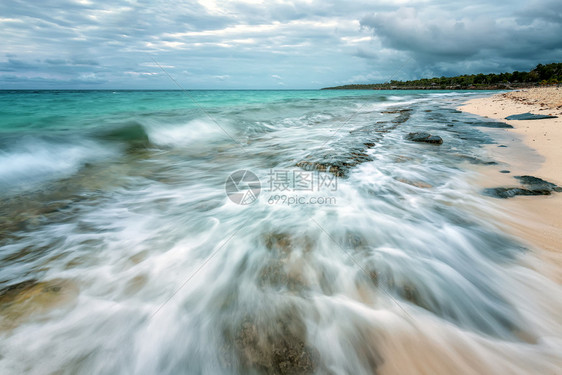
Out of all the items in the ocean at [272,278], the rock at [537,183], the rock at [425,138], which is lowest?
the ocean at [272,278]

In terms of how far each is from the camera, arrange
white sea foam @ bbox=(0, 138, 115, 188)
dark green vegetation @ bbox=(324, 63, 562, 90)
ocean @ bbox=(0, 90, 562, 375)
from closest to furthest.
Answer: ocean @ bbox=(0, 90, 562, 375)
white sea foam @ bbox=(0, 138, 115, 188)
dark green vegetation @ bbox=(324, 63, 562, 90)

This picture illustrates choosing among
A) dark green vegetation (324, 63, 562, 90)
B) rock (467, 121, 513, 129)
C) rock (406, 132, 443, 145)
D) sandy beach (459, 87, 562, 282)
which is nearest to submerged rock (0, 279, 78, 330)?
sandy beach (459, 87, 562, 282)

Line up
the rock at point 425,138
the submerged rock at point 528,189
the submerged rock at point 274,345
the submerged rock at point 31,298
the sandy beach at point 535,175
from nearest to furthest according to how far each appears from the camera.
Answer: the submerged rock at point 274,345 → the submerged rock at point 31,298 → the sandy beach at point 535,175 → the submerged rock at point 528,189 → the rock at point 425,138

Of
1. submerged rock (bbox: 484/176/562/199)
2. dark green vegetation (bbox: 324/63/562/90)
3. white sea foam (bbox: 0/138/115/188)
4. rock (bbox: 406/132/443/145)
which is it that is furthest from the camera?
dark green vegetation (bbox: 324/63/562/90)

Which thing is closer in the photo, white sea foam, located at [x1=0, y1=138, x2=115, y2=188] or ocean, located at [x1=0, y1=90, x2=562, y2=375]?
ocean, located at [x1=0, y1=90, x2=562, y2=375]

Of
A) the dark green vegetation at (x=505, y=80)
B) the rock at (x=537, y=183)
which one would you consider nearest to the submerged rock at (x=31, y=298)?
the rock at (x=537, y=183)

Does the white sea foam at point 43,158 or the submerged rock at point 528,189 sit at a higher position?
the submerged rock at point 528,189

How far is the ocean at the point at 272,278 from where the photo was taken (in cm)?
177

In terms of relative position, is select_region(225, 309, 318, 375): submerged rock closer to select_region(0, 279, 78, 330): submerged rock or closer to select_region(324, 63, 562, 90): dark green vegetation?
select_region(0, 279, 78, 330): submerged rock

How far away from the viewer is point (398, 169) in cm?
538

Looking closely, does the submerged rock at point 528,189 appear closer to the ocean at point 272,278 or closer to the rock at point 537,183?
the rock at point 537,183

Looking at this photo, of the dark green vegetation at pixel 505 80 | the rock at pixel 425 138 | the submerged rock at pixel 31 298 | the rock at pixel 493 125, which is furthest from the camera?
the dark green vegetation at pixel 505 80

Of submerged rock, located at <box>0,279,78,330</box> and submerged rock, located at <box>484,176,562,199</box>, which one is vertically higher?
submerged rock, located at <box>484,176,562,199</box>

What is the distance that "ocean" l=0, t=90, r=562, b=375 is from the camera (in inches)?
69.7
